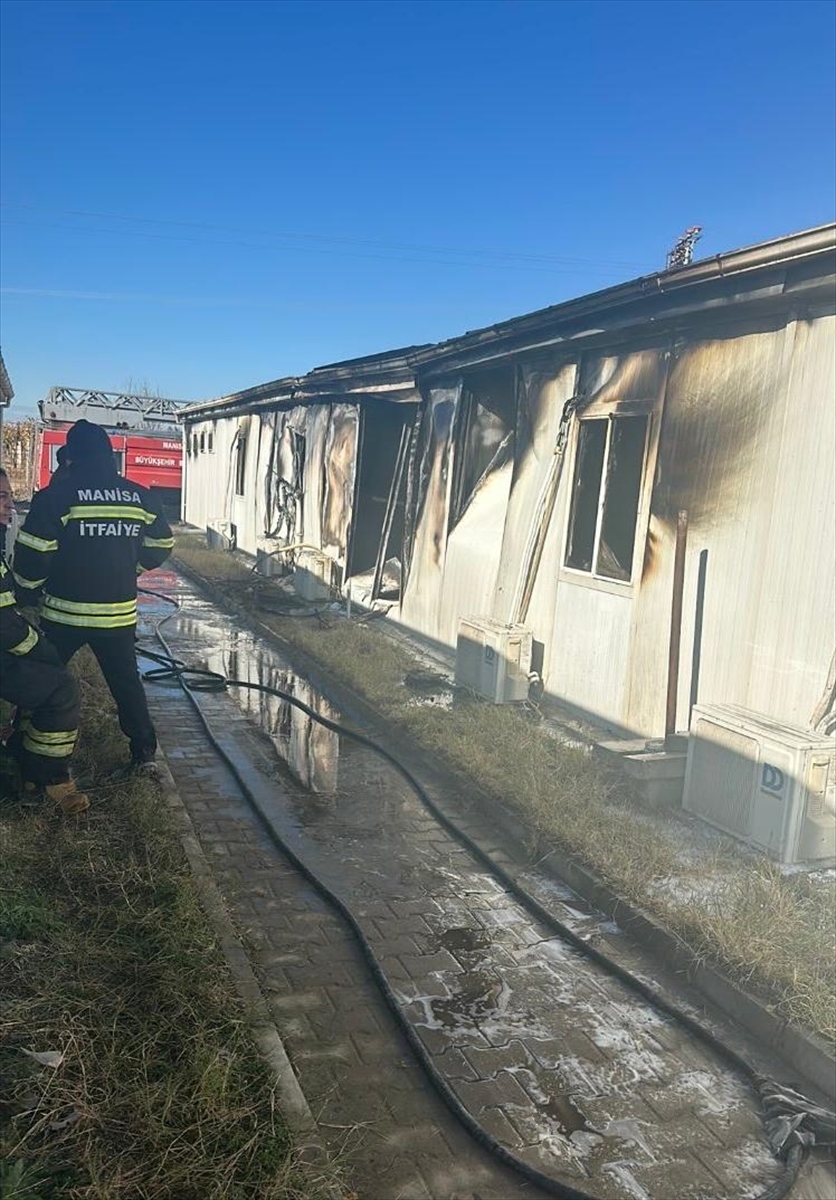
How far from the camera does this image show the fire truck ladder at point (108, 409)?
30594mm

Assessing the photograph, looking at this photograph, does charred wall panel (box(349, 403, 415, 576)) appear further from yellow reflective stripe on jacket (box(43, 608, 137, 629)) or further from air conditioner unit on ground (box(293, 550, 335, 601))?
yellow reflective stripe on jacket (box(43, 608, 137, 629))

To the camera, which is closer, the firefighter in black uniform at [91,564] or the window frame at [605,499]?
the firefighter in black uniform at [91,564]

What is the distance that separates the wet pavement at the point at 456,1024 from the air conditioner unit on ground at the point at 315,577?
7097 millimetres

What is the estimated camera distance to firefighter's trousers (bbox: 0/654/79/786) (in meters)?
4.63

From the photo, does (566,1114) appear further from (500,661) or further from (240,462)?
(240,462)

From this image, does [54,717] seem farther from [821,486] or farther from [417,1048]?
[821,486]

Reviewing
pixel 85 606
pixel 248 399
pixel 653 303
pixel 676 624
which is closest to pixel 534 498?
pixel 653 303

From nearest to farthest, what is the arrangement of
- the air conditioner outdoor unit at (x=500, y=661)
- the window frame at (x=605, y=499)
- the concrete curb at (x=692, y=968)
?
the concrete curb at (x=692, y=968) → the window frame at (x=605, y=499) → the air conditioner outdoor unit at (x=500, y=661)

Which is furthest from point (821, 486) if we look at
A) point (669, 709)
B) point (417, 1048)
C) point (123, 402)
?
point (123, 402)

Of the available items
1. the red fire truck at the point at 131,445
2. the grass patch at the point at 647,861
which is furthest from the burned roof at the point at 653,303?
the red fire truck at the point at 131,445

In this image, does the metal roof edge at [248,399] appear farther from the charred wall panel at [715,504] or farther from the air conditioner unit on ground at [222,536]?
the charred wall panel at [715,504]

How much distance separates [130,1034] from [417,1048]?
3.33ft

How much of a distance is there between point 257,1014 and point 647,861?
2.26 meters

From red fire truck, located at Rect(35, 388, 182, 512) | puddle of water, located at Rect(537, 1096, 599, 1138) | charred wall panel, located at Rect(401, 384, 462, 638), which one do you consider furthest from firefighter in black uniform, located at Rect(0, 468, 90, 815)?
red fire truck, located at Rect(35, 388, 182, 512)
